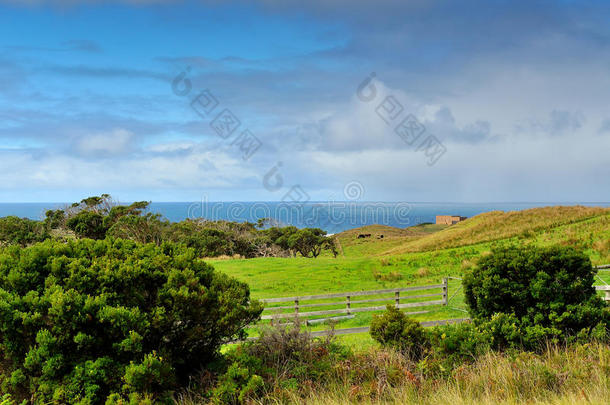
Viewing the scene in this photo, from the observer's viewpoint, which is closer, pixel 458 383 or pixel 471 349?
pixel 458 383

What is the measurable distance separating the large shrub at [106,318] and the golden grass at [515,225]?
2821 cm

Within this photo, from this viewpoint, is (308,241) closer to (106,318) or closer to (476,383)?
(476,383)

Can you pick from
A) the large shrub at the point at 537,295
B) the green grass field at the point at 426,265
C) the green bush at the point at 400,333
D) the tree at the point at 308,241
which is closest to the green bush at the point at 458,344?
the green bush at the point at 400,333

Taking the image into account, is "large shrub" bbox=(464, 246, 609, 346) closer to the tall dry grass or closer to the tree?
the tall dry grass

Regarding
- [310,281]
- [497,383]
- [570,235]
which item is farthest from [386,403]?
[570,235]

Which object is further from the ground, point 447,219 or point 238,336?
point 447,219

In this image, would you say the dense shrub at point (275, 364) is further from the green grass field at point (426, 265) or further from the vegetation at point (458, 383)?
the green grass field at point (426, 265)

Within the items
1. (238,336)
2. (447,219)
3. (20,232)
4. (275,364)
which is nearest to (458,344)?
(275,364)

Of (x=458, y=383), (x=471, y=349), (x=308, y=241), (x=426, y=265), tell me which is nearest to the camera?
(x=458, y=383)

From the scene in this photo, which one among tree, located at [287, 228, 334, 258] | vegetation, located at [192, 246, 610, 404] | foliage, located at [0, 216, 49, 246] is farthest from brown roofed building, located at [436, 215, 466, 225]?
vegetation, located at [192, 246, 610, 404]

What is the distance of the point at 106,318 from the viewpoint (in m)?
4.72

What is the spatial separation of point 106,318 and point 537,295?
6.43 meters

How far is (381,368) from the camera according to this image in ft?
19.5

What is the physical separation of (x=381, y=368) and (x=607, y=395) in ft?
8.34
